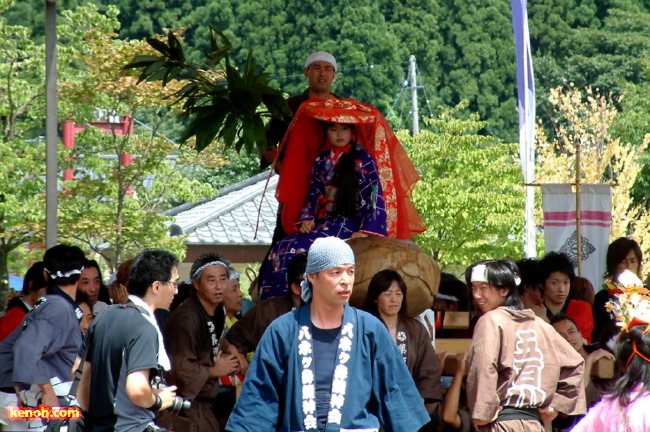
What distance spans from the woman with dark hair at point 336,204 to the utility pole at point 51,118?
1.96m

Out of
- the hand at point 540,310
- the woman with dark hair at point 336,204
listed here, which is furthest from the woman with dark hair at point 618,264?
the woman with dark hair at point 336,204

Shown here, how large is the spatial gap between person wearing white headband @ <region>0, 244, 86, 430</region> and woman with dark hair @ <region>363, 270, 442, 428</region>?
5.28 feet

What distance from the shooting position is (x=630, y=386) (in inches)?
157

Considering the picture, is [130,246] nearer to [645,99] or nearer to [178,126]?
[645,99]

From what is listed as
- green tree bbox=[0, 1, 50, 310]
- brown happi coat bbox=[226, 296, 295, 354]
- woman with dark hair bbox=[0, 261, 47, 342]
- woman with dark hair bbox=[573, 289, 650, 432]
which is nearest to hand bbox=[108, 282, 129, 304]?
woman with dark hair bbox=[0, 261, 47, 342]

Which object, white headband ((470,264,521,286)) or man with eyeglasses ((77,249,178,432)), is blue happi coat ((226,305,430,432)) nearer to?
man with eyeglasses ((77,249,178,432))

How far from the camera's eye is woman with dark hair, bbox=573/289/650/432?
3.94 meters

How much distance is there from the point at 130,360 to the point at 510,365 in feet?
6.37

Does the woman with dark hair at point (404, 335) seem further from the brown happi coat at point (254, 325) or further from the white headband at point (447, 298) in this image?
the white headband at point (447, 298)

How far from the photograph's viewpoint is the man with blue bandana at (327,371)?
4.00m

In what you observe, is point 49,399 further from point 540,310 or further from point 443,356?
point 540,310

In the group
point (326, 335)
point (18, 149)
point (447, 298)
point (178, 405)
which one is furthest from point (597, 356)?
point (18, 149)

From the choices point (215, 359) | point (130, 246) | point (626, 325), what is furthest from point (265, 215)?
point (626, 325)

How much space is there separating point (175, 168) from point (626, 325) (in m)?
15.3
